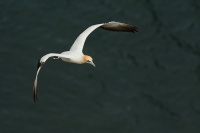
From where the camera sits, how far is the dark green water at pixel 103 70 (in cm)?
2862

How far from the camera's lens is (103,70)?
29922mm

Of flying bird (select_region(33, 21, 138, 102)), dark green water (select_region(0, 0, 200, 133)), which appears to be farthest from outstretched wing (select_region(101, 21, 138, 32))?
dark green water (select_region(0, 0, 200, 133))

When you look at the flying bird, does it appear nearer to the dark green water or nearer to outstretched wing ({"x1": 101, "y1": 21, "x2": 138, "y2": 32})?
outstretched wing ({"x1": 101, "y1": 21, "x2": 138, "y2": 32})

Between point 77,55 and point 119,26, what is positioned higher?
point 119,26

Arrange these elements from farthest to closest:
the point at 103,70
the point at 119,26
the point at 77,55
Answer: the point at 103,70 → the point at 119,26 → the point at 77,55

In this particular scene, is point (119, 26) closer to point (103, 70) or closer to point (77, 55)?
point (77, 55)

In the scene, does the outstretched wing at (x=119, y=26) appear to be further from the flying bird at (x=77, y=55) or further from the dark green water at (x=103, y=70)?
the dark green water at (x=103, y=70)

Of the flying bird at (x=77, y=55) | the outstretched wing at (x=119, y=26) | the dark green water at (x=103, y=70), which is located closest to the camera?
the flying bird at (x=77, y=55)

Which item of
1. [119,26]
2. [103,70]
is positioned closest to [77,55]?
[119,26]

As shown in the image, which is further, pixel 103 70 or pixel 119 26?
pixel 103 70

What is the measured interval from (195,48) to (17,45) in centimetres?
820

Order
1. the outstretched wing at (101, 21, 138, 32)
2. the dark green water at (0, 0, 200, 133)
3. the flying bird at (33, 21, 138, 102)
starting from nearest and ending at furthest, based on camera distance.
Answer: the flying bird at (33, 21, 138, 102) < the outstretched wing at (101, 21, 138, 32) < the dark green water at (0, 0, 200, 133)

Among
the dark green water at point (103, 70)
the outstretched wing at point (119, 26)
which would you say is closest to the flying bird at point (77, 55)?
the outstretched wing at point (119, 26)

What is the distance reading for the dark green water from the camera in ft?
93.9
